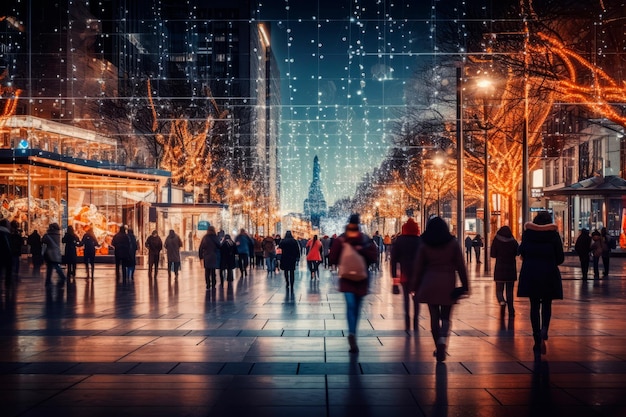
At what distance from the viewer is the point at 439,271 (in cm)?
930

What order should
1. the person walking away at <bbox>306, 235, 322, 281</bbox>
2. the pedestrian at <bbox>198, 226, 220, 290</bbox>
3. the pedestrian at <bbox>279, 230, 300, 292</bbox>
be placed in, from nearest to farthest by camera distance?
the pedestrian at <bbox>279, 230, 300, 292</bbox>
the pedestrian at <bbox>198, 226, 220, 290</bbox>
the person walking away at <bbox>306, 235, 322, 281</bbox>

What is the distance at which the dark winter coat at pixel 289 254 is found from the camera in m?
21.8

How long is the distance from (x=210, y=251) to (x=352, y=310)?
13.0 meters

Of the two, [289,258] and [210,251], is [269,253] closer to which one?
[210,251]

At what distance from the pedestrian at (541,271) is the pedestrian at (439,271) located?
3.88ft

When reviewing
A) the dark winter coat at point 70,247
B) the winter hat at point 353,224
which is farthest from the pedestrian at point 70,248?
the winter hat at point 353,224

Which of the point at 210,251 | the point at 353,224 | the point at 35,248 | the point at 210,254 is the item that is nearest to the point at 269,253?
the point at 35,248

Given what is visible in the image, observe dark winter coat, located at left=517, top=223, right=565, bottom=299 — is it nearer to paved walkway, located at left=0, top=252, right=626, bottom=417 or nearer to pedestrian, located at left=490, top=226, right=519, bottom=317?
paved walkway, located at left=0, top=252, right=626, bottom=417

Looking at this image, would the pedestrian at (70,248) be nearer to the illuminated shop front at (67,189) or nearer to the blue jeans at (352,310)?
the illuminated shop front at (67,189)

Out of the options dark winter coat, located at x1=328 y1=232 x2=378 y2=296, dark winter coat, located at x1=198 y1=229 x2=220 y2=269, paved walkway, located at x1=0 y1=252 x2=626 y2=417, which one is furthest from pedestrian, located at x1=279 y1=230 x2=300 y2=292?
dark winter coat, located at x1=328 y1=232 x2=378 y2=296

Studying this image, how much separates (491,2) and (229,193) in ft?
152

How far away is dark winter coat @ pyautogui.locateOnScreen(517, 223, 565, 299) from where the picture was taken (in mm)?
9953

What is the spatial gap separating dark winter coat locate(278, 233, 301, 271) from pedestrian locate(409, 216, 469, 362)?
40.8 ft

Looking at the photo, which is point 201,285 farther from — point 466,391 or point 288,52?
point 466,391
